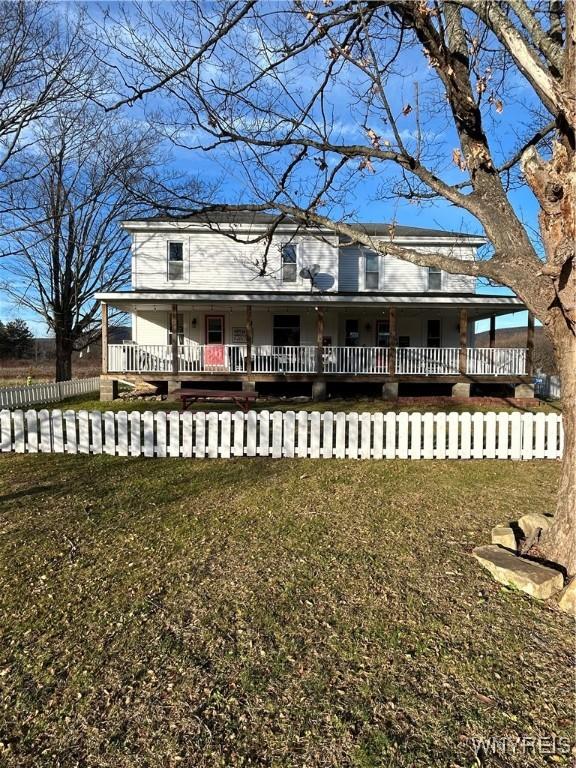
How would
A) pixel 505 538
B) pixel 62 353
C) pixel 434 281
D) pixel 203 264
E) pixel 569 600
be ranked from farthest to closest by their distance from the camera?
1. pixel 62 353
2. pixel 434 281
3. pixel 203 264
4. pixel 505 538
5. pixel 569 600

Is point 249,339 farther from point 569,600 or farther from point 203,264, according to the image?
point 569,600

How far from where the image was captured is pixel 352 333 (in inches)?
800

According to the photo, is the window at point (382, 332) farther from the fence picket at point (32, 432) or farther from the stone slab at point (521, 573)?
the stone slab at point (521, 573)

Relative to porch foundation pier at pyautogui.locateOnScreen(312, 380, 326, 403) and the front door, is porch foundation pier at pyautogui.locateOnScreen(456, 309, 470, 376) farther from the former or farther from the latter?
the front door

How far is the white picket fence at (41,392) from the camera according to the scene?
44.9ft

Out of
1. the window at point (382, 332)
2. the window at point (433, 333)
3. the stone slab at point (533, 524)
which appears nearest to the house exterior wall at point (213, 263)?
the window at point (382, 332)

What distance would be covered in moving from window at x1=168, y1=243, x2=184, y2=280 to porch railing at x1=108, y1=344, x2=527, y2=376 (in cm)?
357

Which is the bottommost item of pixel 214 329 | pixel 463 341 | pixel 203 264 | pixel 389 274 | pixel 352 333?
pixel 463 341

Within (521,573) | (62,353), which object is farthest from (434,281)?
(62,353)

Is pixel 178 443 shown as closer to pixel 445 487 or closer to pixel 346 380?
pixel 445 487

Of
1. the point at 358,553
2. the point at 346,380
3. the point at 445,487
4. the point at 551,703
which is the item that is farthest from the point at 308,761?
the point at 346,380

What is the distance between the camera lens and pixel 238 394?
38.4ft

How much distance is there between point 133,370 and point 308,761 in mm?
15702

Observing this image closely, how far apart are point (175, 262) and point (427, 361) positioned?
11.1 m
